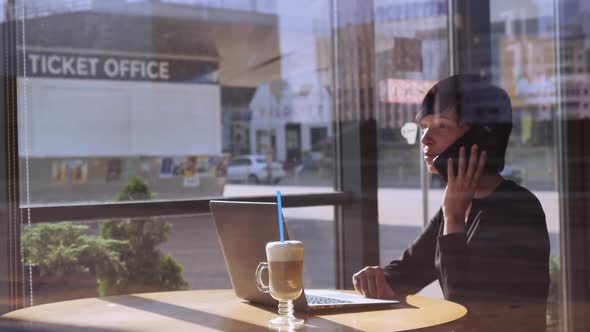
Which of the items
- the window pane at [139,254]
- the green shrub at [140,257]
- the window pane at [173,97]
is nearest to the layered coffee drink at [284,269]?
the window pane at [139,254]

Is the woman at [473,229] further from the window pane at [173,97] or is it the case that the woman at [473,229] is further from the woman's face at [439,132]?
the window pane at [173,97]

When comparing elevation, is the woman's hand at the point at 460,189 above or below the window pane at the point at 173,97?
below

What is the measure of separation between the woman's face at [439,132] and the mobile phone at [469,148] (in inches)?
0.6

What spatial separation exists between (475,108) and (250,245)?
831 mm

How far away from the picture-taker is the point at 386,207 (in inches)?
156

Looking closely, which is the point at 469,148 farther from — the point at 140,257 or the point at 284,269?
the point at 140,257

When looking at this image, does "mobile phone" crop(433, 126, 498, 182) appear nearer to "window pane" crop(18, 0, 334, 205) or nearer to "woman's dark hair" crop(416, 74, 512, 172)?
"woman's dark hair" crop(416, 74, 512, 172)

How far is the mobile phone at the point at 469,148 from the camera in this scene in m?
2.27

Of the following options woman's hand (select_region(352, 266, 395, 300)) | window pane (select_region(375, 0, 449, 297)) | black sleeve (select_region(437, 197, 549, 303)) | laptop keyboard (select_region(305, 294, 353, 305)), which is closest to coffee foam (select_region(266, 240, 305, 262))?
laptop keyboard (select_region(305, 294, 353, 305))

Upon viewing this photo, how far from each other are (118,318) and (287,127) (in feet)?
7.65

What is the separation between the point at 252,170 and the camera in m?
3.88

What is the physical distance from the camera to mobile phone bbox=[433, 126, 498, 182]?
2273 mm

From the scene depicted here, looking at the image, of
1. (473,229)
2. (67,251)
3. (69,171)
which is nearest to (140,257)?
(67,251)

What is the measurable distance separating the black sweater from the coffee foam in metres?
0.61
